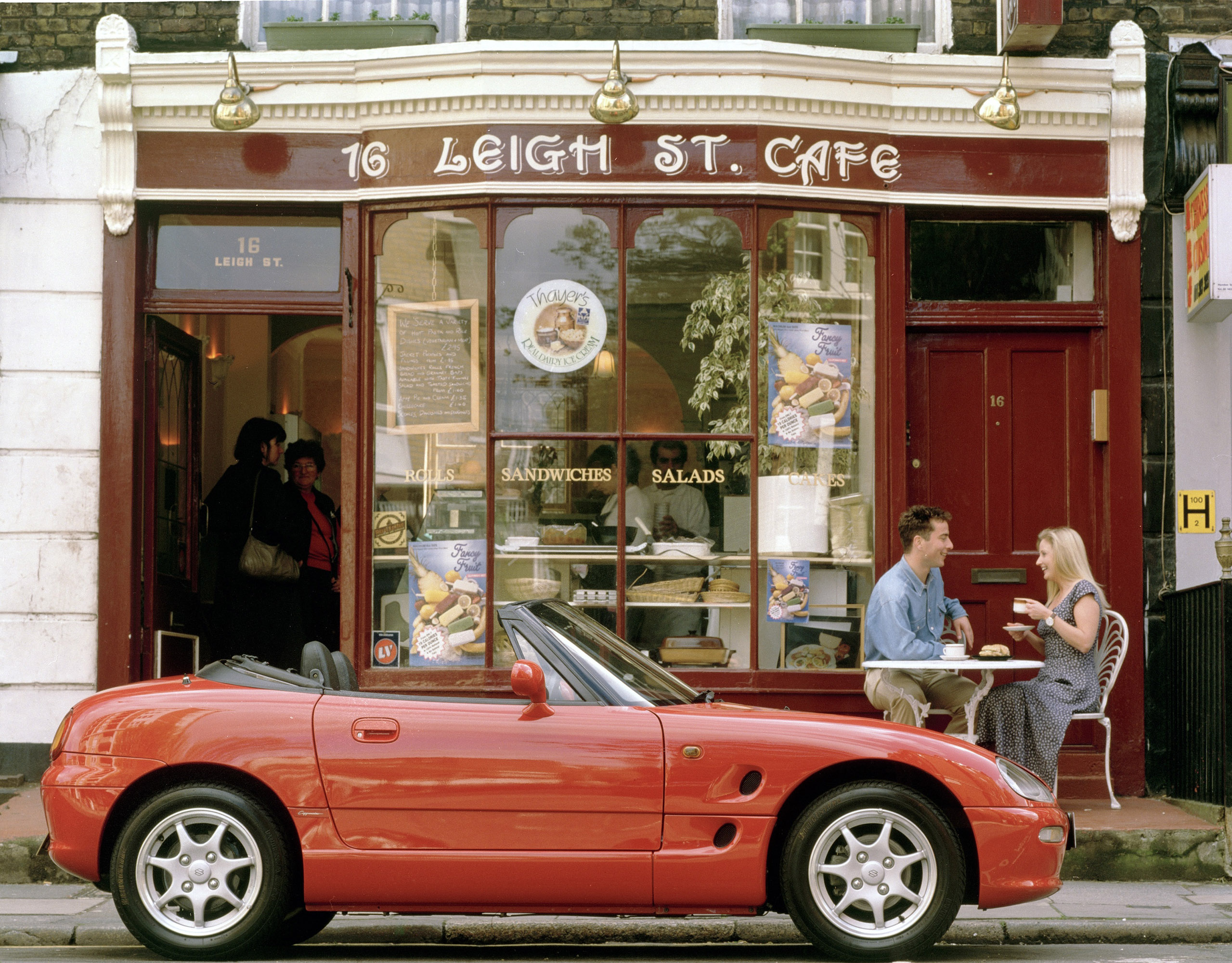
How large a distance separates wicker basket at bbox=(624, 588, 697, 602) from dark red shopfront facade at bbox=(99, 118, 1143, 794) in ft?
0.13

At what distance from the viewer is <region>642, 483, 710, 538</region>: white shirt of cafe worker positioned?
984 centimetres

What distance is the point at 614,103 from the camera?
9.17 meters

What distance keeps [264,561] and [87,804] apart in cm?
529

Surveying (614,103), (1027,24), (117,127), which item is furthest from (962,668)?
(117,127)

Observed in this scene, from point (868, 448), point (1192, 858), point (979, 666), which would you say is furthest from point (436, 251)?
point (1192, 858)

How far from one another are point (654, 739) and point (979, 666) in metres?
2.86

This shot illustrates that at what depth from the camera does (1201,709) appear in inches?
356

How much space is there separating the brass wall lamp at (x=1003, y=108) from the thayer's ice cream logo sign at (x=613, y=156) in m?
1.03

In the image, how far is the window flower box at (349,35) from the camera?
32.8ft

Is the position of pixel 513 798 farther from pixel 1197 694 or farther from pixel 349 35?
pixel 349 35

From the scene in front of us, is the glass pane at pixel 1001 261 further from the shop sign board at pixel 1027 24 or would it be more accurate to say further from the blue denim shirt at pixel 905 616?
the blue denim shirt at pixel 905 616

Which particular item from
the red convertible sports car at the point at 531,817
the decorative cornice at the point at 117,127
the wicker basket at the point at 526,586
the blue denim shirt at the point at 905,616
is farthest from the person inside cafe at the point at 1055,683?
the decorative cornice at the point at 117,127

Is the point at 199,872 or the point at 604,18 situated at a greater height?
the point at 604,18

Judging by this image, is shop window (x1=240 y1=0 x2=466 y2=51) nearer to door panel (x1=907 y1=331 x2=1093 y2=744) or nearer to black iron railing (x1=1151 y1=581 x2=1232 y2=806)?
door panel (x1=907 y1=331 x2=1093 y2=744)
